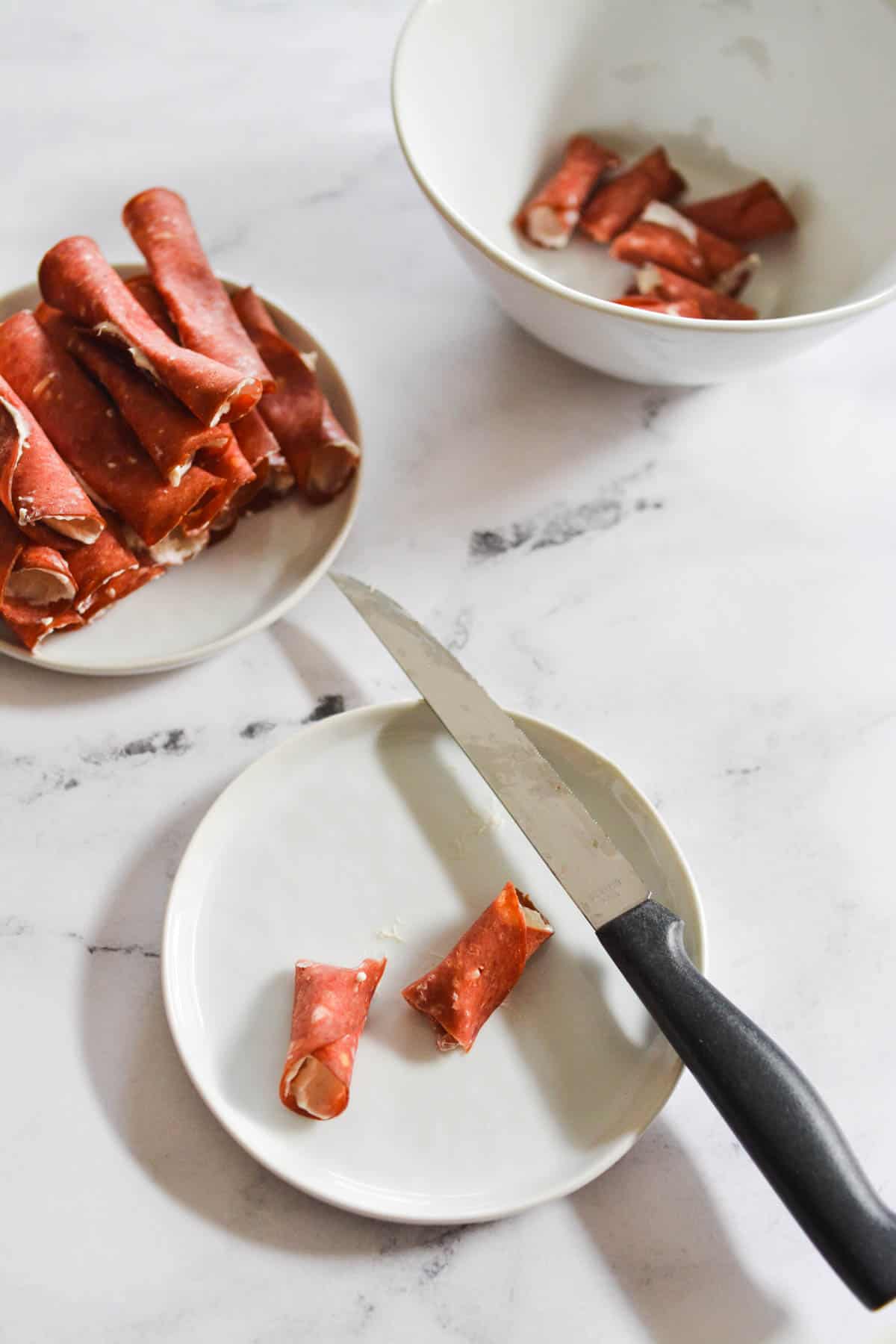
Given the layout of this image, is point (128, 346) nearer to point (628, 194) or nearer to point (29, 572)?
point (29, 572)

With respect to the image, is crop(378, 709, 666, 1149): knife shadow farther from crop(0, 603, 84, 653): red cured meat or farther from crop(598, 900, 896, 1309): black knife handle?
crop(0, 603, 84, 653): red cured meat

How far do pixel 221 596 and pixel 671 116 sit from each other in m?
0.74

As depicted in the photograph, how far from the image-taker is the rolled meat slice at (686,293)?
1139 millimetres

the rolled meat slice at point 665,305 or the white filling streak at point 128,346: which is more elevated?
the rolled meat slice at point 665,305

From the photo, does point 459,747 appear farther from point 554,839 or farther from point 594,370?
point 594,370

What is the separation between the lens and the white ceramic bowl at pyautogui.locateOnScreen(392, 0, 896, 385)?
3.59 ft

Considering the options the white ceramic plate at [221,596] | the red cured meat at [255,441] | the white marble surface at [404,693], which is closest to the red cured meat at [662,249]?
the white marble surface at [404,693]

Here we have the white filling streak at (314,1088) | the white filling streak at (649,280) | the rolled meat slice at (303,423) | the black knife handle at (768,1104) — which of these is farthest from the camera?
the white filling streak at (649,280)

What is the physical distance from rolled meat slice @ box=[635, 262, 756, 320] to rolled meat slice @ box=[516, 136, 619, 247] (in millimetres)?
108

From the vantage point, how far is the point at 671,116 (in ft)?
4.19

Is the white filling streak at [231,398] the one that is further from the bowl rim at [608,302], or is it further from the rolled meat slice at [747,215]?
the rolled meat slice at [747,215]

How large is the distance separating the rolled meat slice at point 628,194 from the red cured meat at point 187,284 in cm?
39

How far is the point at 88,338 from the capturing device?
3.32ft

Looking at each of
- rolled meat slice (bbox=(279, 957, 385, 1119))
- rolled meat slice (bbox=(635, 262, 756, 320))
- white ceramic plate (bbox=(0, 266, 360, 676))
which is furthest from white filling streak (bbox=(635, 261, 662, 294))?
rolled meat slice (bbox=(279, 957, 385, 1119))
